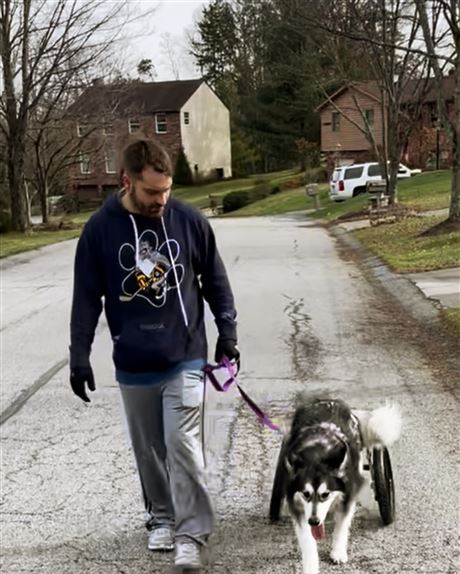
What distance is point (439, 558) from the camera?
3324 mm


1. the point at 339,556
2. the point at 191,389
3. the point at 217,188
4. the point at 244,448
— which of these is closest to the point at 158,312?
the point at 191,389

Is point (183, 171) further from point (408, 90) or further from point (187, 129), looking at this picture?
point (408, 90)

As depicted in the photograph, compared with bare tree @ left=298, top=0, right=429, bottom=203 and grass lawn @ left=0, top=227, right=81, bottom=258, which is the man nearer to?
bare tree @ left=298, top=0, right=429, bottom=203

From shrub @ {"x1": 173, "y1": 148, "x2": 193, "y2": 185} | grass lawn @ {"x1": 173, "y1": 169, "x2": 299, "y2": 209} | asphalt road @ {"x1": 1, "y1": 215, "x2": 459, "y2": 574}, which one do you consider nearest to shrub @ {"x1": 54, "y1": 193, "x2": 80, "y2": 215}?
grass lawn @ {"x1": 173, "y1": 169, "x2": 299, "y2": 209}

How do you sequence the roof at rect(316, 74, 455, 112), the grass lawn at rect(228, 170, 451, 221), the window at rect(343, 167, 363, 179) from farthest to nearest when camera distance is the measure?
the window at rect(343, 167, 363, 179)
the roof at rect(316, 74, 455, 112)
the grass lawn at rect(228, 170, 451, 221)

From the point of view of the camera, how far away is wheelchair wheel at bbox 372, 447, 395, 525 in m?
3.54

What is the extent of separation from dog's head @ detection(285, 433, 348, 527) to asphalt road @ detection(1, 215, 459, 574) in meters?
0.43

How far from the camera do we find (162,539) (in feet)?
11.4

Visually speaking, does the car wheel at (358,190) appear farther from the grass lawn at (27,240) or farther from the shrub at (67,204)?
the shrub at (67,204)

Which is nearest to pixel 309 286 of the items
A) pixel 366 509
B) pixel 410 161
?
pixel 366 509

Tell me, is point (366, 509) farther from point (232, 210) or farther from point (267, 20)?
point (232, 210)

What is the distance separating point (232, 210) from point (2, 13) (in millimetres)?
18906

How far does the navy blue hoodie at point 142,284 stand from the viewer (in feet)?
10.1

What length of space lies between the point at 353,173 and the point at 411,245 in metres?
20.9
